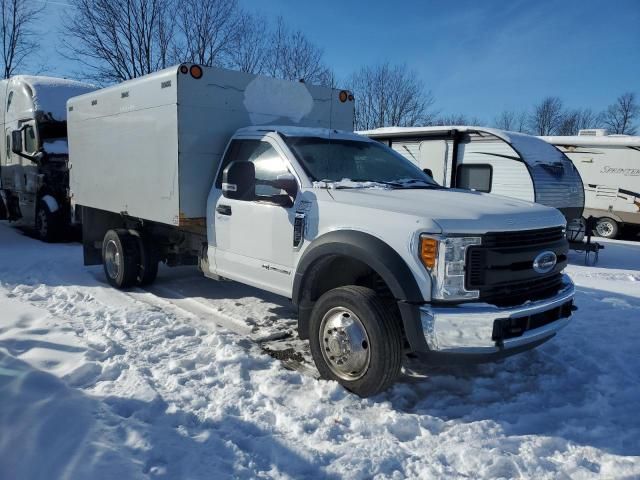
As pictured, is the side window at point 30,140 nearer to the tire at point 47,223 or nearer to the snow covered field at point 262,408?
the tire at point 47,223

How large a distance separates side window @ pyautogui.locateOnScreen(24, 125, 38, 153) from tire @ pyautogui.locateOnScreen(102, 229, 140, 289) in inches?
209

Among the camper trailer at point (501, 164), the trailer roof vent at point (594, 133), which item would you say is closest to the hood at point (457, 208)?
the camper trailer at point (501, 164)

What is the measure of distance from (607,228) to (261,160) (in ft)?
44.4

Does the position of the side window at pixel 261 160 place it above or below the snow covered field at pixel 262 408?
above

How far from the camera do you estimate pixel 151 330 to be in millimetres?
5074

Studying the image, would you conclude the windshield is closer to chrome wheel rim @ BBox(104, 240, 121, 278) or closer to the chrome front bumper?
the chrome front bumper

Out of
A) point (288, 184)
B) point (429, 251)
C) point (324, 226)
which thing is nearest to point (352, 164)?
point (288, 184)

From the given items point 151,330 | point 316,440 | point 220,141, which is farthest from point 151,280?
point 316,440

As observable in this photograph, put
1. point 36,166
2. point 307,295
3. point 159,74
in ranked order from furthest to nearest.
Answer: point 36,166
point 159,74
point 307,295

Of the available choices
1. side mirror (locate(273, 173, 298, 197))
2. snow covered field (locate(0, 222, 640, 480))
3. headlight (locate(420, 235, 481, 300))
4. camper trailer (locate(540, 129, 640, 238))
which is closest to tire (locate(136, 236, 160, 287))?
snow covered field (locate(0, 222, 640, 480))

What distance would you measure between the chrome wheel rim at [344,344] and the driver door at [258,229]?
2.30ft

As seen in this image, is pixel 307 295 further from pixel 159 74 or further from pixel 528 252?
pixel 159 74

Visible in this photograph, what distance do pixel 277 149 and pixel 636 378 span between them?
373cm

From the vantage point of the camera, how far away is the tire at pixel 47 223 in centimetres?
1050
